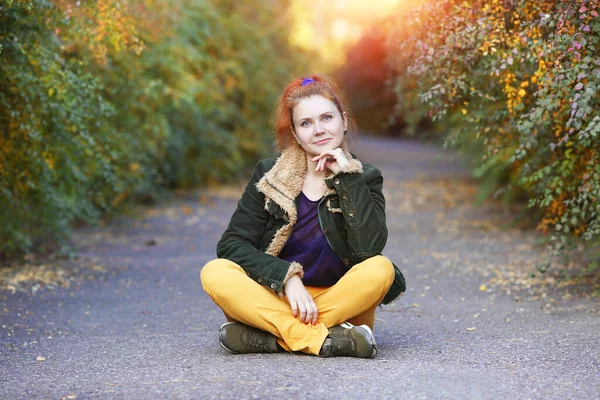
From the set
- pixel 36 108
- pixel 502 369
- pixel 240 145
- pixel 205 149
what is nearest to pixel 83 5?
pixel 36 108

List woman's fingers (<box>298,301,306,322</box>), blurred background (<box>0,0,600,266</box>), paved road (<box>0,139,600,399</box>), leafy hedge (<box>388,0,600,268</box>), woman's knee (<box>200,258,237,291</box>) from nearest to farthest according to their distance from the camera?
1. paved road (<box>0,139,600,399</box>)
2. woman's fingers (<box>298,301,306,322</box>)
3. woman's knee (<box>200,258,237,291</box>)
4. leafy hedge (<box>388,0,600,268</box>)
5. blurred background (<box>0,0,600,266</box>)

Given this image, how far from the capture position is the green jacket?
14.0 ft

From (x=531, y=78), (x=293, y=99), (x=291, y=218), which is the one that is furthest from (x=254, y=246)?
(x=531, y=78)

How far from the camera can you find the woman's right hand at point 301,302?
416 centimetres

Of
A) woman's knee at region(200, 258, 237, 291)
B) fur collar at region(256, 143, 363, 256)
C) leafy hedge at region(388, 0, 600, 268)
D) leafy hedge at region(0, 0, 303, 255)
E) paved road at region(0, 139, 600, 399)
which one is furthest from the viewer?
leafy hedge at region(0, 0, 303, 255)

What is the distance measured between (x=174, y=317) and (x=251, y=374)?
7.44 ft

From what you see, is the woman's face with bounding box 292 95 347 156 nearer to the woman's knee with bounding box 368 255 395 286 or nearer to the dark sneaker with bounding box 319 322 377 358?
the woman's knee with bounding box 368 255 395 286

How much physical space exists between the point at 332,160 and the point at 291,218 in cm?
37

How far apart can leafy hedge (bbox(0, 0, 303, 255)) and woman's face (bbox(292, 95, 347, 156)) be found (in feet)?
5.88

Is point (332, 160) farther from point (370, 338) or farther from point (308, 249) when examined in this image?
point (370, 338)

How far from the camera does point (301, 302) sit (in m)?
4.16

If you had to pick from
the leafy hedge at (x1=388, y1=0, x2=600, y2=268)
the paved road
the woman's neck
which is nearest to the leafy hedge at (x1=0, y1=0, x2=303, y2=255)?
the paved road

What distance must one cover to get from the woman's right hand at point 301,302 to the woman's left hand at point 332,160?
593 millimetres

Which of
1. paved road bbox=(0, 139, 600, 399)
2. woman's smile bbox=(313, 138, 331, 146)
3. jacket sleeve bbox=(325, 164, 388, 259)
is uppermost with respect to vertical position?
woman's smile bbox=(313, 138, 331, 146)
